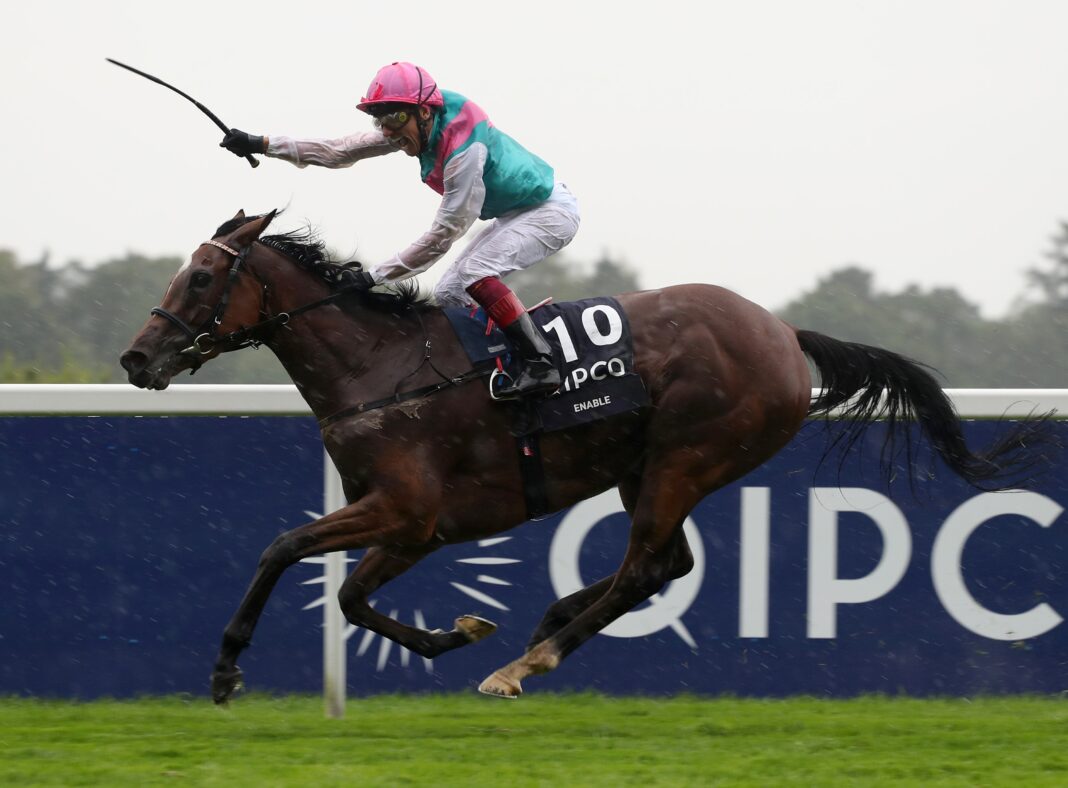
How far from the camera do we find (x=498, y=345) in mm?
4652

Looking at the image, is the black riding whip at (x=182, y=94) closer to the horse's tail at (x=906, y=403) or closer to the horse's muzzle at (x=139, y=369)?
the horse's muzzle at (x=139, y=369)

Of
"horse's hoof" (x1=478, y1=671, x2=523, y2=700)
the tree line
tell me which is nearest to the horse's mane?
"horse's hoof" (x1=478, y1=671, x2=523, y2=700)

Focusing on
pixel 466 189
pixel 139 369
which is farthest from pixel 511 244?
pixel 139 369

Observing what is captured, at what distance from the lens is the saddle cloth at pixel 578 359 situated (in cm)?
462

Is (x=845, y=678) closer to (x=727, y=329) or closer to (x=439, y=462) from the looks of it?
(x=727, y=329)

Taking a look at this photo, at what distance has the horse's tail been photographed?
5055 millimetres

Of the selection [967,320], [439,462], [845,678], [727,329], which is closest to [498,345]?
[439,462]

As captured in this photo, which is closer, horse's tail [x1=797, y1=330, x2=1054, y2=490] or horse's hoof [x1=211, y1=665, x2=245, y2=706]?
horse's hoof [x1=211, y1=665, x2=245, y2=706]

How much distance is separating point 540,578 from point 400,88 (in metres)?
1.99

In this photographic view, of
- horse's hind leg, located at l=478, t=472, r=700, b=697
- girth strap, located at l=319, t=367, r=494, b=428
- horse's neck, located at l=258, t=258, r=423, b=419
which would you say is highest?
horse's neck, located at l=258, t=258, r=423, b=419

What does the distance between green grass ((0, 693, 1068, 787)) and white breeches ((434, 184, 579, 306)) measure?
Answer: 1.43 m

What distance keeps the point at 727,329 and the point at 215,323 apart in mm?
1622

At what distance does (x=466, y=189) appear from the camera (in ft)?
14.8

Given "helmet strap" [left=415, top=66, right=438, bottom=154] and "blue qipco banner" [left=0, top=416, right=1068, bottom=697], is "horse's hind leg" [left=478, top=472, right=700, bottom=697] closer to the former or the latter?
"blue qipco banner" [left=0, top=416, right=1068, bottom=697]
